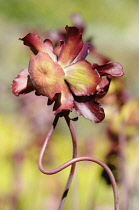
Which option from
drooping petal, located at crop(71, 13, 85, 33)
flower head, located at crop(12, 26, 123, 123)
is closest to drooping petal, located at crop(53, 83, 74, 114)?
flower head, located at crop(12, 26, 123, 123)

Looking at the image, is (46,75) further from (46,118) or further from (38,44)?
(46,118)

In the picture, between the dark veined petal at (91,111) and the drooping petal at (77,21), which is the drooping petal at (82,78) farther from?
the drooping petal at (77,21)

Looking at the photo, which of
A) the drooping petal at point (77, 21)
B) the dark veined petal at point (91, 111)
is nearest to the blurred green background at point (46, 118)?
the drooping petal at point (77, 21)

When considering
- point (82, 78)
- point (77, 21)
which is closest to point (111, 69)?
point (82, 78)

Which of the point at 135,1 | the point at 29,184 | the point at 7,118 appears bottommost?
the point at 29,184

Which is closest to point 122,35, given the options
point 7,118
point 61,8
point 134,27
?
point 134,27

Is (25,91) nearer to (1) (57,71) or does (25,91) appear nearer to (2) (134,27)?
(1) (57,71)
